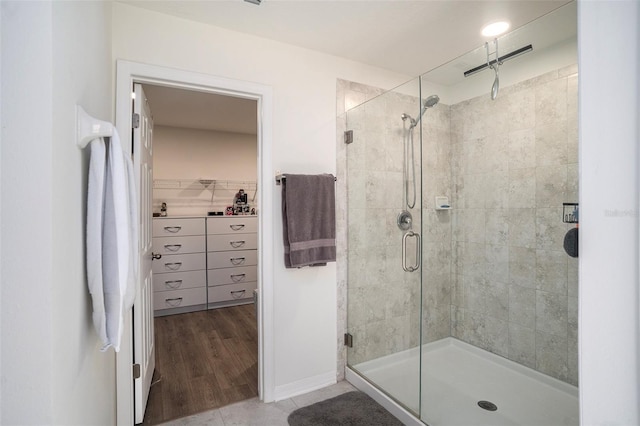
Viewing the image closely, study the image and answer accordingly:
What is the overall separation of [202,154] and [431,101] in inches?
140

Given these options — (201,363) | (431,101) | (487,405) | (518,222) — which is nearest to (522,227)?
(518,222)

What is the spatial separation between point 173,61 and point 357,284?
75.9 inches

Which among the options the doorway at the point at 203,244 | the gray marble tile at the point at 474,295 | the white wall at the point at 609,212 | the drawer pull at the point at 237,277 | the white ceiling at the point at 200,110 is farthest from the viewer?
the drawer pull at the point at 237,277

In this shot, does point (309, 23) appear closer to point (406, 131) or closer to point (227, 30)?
point (227, 30)

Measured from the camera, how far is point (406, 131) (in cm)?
228

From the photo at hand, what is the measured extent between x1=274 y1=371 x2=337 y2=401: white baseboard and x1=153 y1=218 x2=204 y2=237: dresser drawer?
2535mm

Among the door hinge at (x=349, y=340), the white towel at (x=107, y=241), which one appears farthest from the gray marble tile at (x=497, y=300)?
the white towel at (x=107, y=241)

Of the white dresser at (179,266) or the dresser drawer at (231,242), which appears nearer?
the white dresser at (179,266)

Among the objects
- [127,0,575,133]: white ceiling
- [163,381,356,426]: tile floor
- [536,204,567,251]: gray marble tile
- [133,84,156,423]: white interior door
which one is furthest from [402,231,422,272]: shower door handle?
[133,84,156,423]: white interior door

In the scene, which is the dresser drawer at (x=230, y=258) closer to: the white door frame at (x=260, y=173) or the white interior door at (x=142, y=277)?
the white interior door at (x=142, y=277)

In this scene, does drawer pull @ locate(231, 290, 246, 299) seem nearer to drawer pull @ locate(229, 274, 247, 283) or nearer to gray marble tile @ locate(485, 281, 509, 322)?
drawer pull @ locate(229, 274, 247, 283)

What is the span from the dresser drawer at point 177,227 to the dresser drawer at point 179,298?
2.37 feet

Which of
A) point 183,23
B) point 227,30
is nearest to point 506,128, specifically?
point 227,30

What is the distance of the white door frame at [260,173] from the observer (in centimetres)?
181
